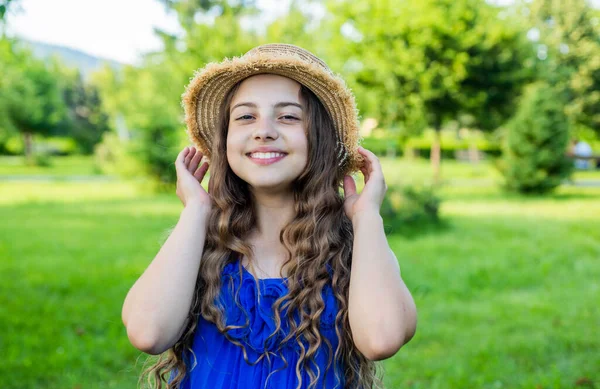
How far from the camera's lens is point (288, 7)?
19.3m

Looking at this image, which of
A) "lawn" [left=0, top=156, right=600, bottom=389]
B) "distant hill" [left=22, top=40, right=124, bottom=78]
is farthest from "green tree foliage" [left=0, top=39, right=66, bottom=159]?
"lawn" [left=0, top=156, right=600, bottom=389]

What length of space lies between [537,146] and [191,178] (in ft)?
53.4

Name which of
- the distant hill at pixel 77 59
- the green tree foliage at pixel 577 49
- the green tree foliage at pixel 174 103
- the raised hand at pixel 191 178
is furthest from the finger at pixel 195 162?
the distant hill at pixel 77 59

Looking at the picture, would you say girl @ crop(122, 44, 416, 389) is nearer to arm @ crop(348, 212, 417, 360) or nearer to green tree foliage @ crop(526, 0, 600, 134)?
arm @ crop(348, 212, 417, 360)

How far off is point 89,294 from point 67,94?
1862 inches

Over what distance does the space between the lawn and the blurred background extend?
23 mm

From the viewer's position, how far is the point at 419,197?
422 inches

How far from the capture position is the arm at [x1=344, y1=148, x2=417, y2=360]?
1.64 metres

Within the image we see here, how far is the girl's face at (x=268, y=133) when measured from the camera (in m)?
1.87

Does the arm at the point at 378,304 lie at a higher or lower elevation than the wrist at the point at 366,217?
lower

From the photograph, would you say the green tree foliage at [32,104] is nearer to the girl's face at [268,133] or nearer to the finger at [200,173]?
the finger at [200,173]

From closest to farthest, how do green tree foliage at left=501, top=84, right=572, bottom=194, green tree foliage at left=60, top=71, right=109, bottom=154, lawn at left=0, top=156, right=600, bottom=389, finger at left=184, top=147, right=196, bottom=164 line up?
finger at left=184, top=147, right=196, bottom=164, lawn at left=0, top=156, right=600, bottom=389, green tree foliage at left=501, top=84, right=572, bottom=194, green tree foliage at left=60, top=71, right=109, bottom=154

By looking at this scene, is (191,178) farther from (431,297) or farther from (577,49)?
(577,49)

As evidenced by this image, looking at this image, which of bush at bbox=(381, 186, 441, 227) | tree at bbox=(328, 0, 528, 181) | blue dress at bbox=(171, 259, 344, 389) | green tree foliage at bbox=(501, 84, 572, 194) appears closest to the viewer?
blue dress at bbox=(171, 259, 344, 389)
